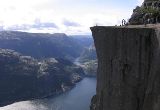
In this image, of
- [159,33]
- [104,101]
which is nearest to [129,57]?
[159,33]

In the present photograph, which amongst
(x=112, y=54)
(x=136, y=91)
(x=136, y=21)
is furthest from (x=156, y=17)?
(x=136, y=91)

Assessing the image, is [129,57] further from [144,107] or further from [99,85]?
[99,85]

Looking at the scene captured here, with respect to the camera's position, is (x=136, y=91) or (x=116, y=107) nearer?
(x=136, y=91)

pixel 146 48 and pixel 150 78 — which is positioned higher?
pixel 146 48

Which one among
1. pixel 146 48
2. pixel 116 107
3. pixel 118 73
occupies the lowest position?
pixel 116 107

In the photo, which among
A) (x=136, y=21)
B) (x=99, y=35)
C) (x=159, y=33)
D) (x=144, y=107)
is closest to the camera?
(x=159, y=33)

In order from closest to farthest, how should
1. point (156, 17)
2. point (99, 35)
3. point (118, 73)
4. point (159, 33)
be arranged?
point (159, 33) < point (118, 73) < point (99, 35) < point (156, 17)

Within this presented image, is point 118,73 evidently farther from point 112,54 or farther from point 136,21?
point 136,21
